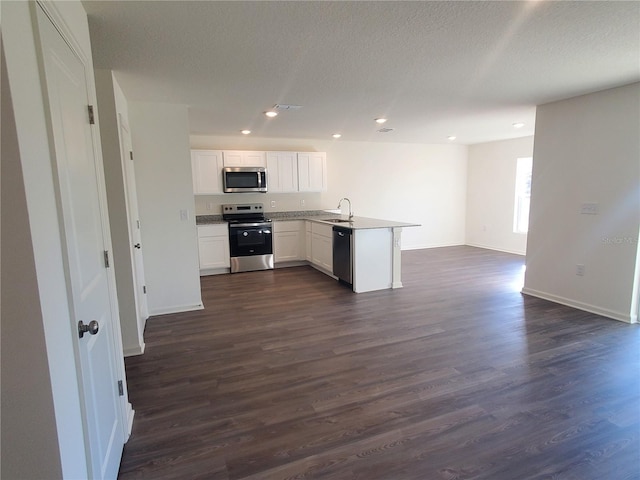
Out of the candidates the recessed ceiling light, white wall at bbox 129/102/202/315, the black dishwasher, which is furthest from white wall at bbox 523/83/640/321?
white wall at bbox 129/102/202/315

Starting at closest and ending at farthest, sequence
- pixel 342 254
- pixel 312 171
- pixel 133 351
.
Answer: pixel 133 351, pixel 342 254, pixel 312 171

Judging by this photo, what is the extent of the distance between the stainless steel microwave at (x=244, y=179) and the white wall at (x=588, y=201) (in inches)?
165

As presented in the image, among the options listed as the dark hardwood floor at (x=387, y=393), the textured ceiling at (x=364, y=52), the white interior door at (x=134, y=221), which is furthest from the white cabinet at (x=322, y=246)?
the white interior door at (x=134, y=221)

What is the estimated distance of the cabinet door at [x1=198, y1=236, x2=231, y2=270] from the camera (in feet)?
19.0

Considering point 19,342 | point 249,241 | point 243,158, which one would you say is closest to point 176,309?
point 249,241

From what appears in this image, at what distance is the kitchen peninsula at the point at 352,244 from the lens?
4.76 metres

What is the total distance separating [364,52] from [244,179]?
3.93 meters

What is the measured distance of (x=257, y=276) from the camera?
19.2ft

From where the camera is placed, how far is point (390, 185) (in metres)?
7.59

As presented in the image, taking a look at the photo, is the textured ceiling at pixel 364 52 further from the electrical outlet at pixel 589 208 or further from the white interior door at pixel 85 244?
the electrical outlet at pixel 589 208

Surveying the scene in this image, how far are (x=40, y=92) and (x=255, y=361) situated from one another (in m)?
2.36

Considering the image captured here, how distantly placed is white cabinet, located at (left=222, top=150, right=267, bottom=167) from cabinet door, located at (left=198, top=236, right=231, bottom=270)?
133cm

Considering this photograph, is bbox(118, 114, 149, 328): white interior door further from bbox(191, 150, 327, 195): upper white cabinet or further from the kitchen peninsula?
bbox(191, 150, 327, 195): upper white cabinet

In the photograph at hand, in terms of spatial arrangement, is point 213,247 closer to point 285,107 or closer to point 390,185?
point 285,107
